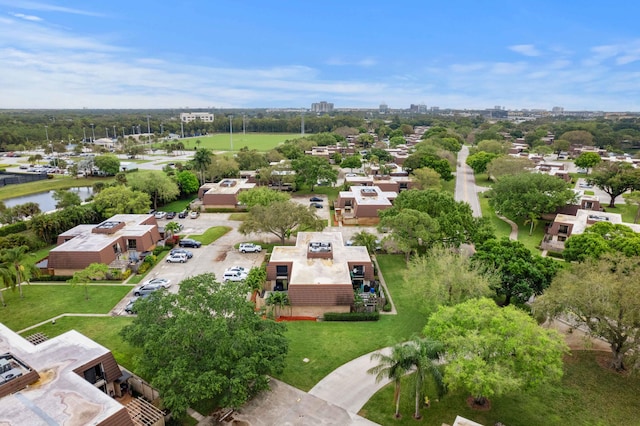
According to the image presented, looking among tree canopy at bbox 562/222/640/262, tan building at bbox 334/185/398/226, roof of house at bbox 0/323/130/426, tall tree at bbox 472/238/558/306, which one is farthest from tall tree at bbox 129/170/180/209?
tree canopy at bbox 562/222/640/262

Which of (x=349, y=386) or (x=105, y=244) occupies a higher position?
(x=105, y=244)

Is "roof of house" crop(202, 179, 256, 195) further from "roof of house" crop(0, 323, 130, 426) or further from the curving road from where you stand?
"roof of house" crop(0, 323, 130, 426)

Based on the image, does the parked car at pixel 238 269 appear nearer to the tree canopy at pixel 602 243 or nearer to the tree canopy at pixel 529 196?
the tree canopy at pixel 602 243

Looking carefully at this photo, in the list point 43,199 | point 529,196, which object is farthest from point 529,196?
point 43,199

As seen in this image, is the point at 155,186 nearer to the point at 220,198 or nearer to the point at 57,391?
Result: the point at 220,198

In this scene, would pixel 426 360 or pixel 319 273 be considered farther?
pixel 319 273

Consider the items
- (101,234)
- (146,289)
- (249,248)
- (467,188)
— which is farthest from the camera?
(467,188)

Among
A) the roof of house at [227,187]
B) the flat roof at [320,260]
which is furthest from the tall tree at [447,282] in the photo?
the roof of house at [227,187]

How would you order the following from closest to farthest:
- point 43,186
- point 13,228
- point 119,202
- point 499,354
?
1. point 499,354
2. point 13,228
3. point 119,202
4. point 43,186
